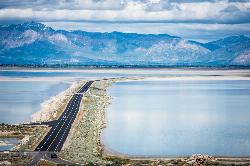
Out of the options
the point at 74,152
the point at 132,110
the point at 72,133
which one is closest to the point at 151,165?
the point at 74,152

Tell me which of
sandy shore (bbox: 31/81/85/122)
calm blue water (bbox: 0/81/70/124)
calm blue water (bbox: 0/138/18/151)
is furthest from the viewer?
calm blue water (bbox: 0/81/70/124)

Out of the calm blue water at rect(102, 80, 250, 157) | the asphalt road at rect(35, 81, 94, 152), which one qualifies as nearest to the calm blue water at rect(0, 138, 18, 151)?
the asphalt road at rect(35, 81, 94, 152)

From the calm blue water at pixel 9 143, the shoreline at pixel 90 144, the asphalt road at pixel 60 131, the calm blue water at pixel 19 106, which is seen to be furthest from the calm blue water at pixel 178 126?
the calm blue water at pixel 19 106

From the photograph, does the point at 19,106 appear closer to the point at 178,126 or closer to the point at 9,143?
the point at 178,126

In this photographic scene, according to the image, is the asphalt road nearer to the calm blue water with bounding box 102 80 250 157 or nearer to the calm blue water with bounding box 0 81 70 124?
the calm blue water with bounding box 102 80 250 157

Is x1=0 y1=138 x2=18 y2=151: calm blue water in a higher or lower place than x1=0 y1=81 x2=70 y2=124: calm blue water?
higher

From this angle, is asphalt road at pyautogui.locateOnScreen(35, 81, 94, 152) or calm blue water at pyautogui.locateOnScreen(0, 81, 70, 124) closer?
asphalt road at pyautogui.locateOnScreen(35, 81, 94, 152)

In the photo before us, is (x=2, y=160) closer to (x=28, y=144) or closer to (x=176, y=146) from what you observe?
(x=28, y=144)
